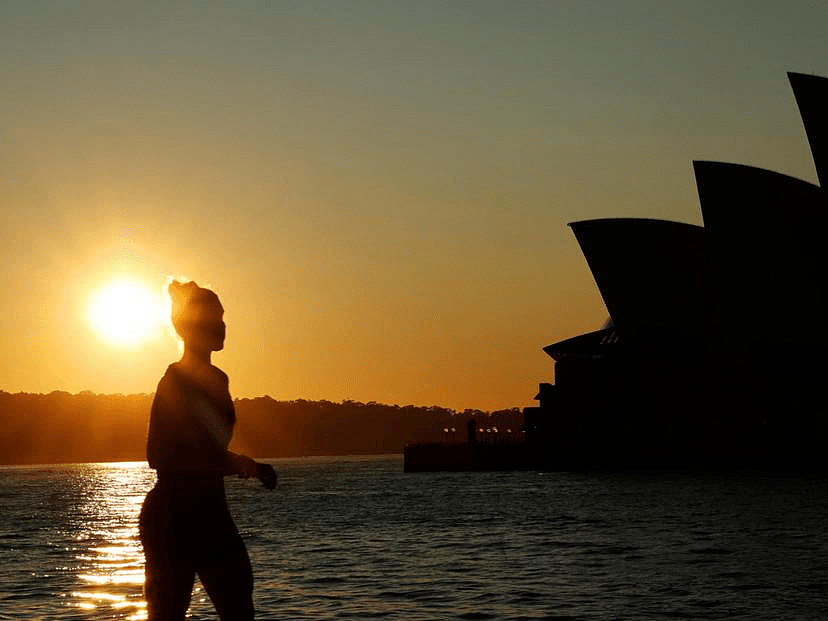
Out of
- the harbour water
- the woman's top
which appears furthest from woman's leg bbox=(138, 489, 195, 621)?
the harbour water

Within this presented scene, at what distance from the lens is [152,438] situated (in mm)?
5348

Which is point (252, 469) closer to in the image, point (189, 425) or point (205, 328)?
point (189, 425)

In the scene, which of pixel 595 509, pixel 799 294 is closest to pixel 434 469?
pixel 799 294

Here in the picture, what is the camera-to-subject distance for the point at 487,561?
26078 millimetres

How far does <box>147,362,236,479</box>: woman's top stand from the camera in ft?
17.4

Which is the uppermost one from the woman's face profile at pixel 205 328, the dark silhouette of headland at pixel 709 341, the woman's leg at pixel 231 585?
the dark silhouette of headland at pixel 709 341

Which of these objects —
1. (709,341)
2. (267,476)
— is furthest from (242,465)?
(709,341)

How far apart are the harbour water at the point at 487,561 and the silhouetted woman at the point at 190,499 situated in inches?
440

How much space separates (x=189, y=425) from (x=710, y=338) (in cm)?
8509

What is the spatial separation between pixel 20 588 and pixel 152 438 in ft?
Result: 58.4

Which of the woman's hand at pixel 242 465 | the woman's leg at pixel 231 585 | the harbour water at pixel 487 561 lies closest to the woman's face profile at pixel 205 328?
the woman's hand at pixel 242 465

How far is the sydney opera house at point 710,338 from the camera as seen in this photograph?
7475 centimetres

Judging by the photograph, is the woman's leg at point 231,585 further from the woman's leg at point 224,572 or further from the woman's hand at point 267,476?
the woman's hand at point 267,476

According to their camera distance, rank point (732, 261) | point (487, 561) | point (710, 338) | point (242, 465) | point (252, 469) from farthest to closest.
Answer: point (710, 338)
point (732, 261)
point (487, 561)
point (242, 465)
point (252, 469)
